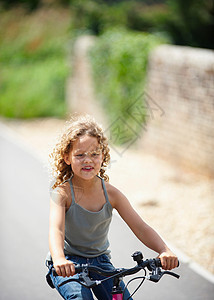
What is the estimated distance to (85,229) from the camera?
278 centimetres

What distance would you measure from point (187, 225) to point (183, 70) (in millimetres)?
3998

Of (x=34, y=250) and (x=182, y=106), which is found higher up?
(x=182, y=106)

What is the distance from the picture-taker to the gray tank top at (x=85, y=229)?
9.11 ft

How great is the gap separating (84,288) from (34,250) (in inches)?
131

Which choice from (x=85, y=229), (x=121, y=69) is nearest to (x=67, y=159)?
(x=85, y=229)

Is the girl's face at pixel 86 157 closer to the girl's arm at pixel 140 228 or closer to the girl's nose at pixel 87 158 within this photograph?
the girl's nose at pixel 87 158

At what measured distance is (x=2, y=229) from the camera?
6594 mm

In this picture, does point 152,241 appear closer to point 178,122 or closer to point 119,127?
point 178,122

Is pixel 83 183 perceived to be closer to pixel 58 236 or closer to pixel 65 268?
pixel 58 236

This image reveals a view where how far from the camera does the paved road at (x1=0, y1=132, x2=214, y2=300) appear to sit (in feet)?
15.7

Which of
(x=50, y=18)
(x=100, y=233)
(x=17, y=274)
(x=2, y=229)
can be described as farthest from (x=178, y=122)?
(x=50, y=18)

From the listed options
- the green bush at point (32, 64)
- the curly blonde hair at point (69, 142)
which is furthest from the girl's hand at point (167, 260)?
the green bush at point (32, 64)

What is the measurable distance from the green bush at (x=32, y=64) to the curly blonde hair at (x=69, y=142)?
49.3 feet

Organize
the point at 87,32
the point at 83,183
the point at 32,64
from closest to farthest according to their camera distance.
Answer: the point at 83,183, the point at 87,32, the point at 32,64
